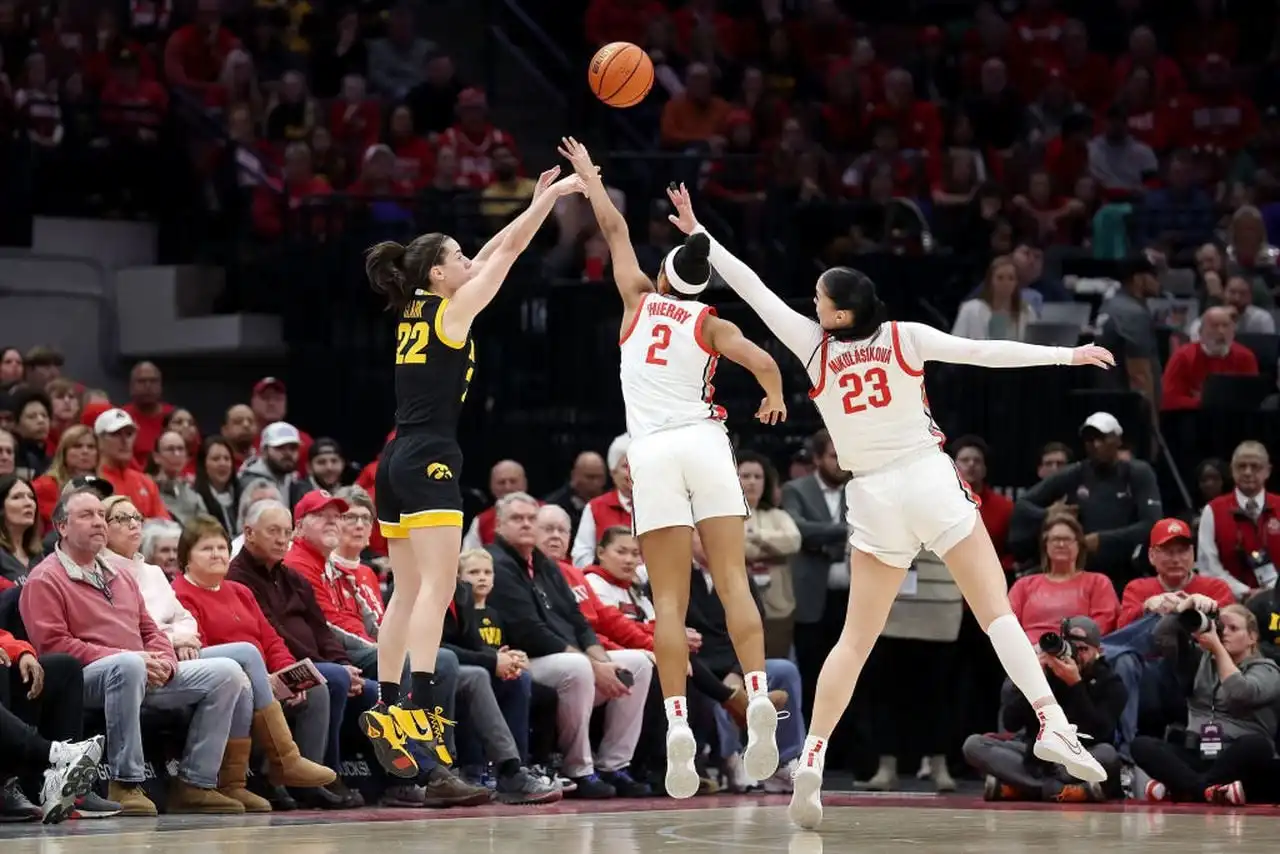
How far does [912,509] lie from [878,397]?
49 centimetres

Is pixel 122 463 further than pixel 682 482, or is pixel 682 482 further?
pixel 122 463

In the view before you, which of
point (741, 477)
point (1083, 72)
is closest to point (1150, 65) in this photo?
point (1083, 72)

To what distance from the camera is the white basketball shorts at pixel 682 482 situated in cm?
998

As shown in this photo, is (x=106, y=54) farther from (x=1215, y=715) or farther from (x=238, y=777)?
(x=1215, y=715)

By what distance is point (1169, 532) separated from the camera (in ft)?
41.9

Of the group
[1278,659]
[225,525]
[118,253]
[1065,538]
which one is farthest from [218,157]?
[1278,659]

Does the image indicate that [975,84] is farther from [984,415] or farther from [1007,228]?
[984,415]

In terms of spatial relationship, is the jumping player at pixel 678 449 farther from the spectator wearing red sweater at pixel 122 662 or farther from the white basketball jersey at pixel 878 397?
the spectator wearing red sweater at pixel 122 662

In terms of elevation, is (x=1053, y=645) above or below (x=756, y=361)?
below

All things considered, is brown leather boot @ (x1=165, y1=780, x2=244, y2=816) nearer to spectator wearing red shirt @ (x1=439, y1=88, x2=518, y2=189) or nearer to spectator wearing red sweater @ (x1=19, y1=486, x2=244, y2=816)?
spectator wearing red sweater @ (x1=19, y1=486, x2=244, y2=816)

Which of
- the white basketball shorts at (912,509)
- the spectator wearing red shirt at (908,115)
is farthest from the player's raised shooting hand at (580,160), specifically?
the spectator wearing red shirt at (908,115)

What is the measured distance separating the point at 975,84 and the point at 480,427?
7.19m

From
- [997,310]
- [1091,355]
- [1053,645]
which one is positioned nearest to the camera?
[1091,355]

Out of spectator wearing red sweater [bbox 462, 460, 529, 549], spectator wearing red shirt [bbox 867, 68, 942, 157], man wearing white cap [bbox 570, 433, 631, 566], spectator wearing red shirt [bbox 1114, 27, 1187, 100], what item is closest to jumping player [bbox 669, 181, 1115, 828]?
man wearing white cap [bbox 570, 433, 631, 566]
